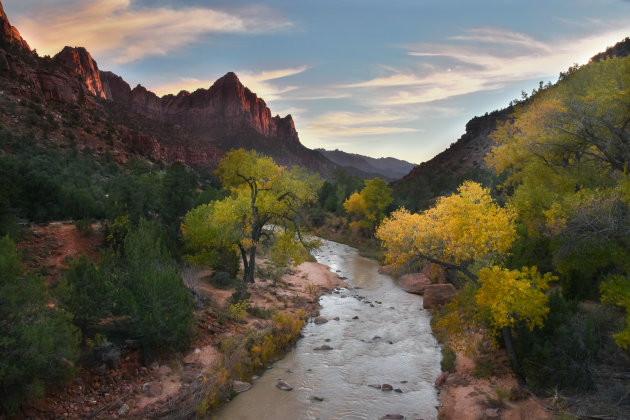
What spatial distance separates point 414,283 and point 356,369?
14.0 metres

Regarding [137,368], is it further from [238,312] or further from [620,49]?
[620,49]

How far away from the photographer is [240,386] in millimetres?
13461

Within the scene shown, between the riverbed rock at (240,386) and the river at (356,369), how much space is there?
0.21 meters

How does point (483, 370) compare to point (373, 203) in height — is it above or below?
below

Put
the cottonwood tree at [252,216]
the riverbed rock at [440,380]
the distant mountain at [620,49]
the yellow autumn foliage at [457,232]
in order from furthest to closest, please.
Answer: the distant mountain at [620,49], the cottonwood tree at [252,216], the riverbed rock at [440,380], the yellow autumn foliage at [457,232]

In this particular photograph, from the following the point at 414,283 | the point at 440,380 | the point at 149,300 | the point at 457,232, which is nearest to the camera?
the point at 457,232

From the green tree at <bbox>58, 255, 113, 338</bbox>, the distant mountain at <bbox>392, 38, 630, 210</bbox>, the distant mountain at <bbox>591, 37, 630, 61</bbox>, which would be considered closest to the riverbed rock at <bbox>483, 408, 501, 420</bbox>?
the green tree at <bbox>58, 255, 113, 338</bbox>

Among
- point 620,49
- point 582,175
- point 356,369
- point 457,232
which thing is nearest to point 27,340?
point 356,369

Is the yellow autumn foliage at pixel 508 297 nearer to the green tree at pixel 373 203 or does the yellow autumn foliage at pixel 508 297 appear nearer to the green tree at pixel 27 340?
the green tree at pixel 27 340

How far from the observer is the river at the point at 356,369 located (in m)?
12.5

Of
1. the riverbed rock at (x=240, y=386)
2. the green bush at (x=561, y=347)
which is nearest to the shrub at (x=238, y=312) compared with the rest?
the riverbed rock at (x=240, y=386)

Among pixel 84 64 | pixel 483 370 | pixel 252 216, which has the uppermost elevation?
pixel 84 64

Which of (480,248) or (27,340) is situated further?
(480,248)

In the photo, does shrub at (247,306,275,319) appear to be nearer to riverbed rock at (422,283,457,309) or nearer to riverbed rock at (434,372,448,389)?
riverbed rock at (434,372,448,389)
